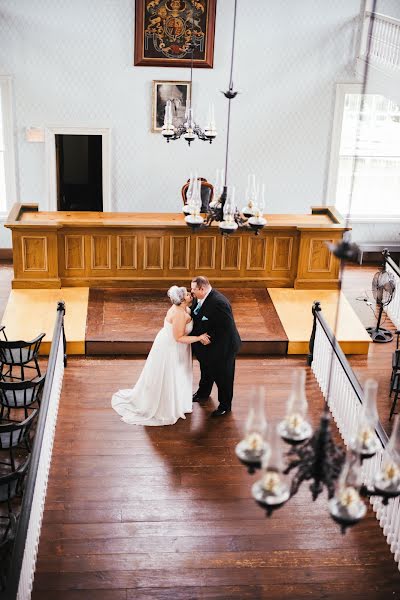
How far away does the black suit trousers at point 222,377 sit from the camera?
8531 mm

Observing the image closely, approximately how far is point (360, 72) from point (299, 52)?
1.10 m

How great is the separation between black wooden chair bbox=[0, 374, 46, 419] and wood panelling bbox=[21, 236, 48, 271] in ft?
10.8

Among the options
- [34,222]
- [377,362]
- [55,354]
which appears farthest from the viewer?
[34,222]

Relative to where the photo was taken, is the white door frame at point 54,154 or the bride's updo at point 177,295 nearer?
the bride's updo at point 177,295

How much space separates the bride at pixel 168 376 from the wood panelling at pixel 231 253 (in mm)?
3312

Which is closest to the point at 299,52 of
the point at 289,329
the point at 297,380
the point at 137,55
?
the point at 137,55

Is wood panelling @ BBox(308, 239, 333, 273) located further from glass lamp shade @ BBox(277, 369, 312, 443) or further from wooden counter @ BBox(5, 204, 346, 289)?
glass lamp shade @ BBox(277, 369, 312, 443)

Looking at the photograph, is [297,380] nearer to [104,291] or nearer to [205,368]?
[205,368]

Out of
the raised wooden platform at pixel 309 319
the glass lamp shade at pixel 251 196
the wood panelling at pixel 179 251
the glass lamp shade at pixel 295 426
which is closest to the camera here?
the glass lamp shade at pixel 295 426

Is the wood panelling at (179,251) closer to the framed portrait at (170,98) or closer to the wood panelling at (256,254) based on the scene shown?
the wood panelling at (256,254)

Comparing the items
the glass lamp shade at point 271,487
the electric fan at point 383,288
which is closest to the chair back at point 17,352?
the electric fan at point 383,288

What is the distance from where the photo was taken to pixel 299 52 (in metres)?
13.4

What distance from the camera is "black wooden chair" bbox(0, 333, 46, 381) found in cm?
900

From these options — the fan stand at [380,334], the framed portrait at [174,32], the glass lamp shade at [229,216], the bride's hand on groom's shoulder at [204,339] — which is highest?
the framed portrait at [174,32]
